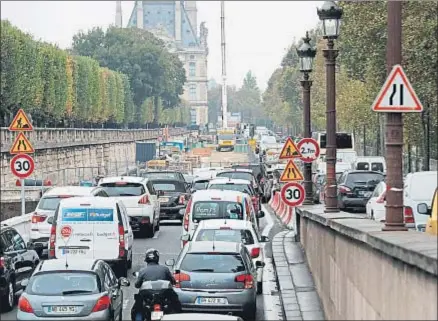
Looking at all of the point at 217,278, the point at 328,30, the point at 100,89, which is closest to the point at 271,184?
the point at 328,30

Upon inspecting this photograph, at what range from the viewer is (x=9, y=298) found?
71.6 ft

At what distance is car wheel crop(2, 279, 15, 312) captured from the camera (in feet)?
71.1

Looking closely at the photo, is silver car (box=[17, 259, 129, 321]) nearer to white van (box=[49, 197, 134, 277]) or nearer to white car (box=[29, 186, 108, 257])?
white van (box=[49, 197, 134, 277])

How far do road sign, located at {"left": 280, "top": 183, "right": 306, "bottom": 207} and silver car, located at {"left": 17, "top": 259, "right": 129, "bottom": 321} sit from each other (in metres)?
13.3

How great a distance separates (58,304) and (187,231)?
40.3 feet

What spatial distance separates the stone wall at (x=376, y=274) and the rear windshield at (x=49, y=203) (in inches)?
490

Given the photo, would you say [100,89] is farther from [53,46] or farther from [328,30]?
[328,30]

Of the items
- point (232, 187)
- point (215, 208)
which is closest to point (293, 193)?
point (215, 208)

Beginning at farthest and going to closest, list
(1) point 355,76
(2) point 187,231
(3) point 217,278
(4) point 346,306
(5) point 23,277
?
(1) point 355,76 → (2) point 187,231 → (5) point 23,277 → (3) point 217,278 → (4) point 346,306

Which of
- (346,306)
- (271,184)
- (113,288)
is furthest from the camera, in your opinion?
(271,184)

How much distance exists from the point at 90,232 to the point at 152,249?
723 centimetres

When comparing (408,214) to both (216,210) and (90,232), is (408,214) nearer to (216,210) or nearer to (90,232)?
(216,210)

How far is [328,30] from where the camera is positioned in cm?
2477

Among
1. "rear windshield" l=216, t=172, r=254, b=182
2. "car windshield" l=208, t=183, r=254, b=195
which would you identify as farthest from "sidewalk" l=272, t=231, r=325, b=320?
"rear windshield" l=216, t=172, r=254, b=182
